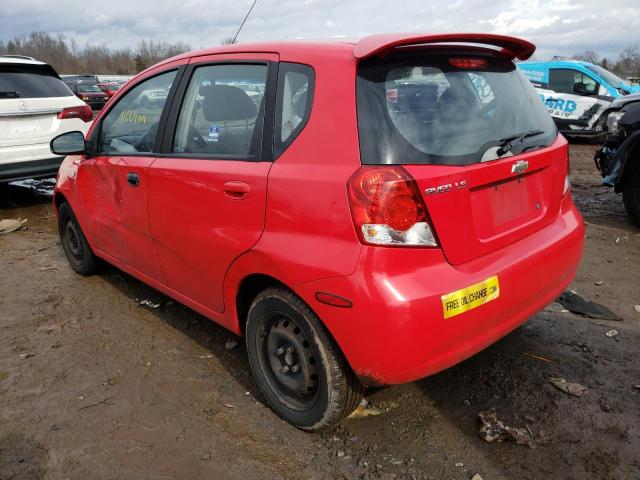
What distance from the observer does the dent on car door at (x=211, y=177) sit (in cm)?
252

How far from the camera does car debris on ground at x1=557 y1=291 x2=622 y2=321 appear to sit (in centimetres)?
365

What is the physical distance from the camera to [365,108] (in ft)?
7.07

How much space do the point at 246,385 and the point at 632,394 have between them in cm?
204

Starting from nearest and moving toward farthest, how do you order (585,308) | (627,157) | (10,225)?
(585,308) → (627,157) → (10,225)

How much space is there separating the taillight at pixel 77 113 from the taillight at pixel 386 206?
609cm

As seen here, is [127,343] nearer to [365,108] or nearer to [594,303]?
[365,108]

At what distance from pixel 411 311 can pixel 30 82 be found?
663cm

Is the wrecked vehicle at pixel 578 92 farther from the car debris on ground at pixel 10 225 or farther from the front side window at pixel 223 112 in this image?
the front side window at pixel 223 112

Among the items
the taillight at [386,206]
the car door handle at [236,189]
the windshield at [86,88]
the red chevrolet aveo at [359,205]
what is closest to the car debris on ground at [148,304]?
the red chevrolet aveo at [359,205]

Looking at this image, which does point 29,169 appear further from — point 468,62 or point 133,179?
point 468,62

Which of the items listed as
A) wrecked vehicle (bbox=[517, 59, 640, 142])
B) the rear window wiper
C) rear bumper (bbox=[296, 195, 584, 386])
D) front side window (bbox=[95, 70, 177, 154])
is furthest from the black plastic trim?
wrecked vehicle (bbox=[517, 59, 640, 142])

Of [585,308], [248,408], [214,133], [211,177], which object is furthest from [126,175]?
[585,308]

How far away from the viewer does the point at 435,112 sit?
224cm

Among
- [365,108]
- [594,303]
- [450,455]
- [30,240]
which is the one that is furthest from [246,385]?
[30,240]
